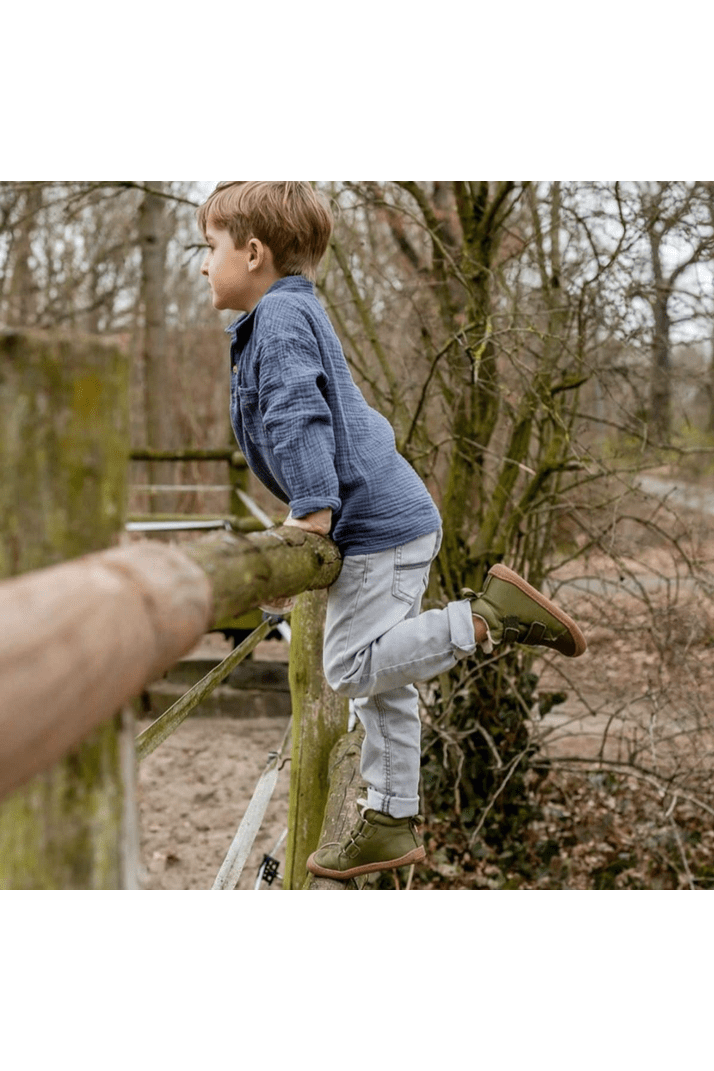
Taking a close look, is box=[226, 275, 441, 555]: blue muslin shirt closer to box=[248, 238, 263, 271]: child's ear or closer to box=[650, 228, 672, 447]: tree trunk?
box=[248, 238, 263, 271]: child's ear

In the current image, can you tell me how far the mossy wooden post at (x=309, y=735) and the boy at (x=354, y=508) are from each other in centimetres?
42

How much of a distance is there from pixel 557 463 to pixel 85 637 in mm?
2618

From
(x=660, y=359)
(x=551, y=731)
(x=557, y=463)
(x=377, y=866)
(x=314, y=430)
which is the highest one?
(x=660, y=359)

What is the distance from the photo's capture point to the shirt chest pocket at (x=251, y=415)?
1530mm

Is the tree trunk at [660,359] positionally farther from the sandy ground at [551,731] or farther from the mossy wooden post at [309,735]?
the mossy wooden post at [309,735]

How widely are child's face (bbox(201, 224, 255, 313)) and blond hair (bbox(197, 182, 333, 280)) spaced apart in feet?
0.05

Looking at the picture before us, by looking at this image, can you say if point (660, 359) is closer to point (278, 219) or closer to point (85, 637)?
point (278, 219)

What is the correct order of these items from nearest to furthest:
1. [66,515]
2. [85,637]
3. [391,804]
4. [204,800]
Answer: [85,637]
[66,515]
[391,804]
[204,800]

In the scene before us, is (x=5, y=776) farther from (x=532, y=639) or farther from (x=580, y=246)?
(x=580, y=246)

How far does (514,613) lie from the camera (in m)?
1.58

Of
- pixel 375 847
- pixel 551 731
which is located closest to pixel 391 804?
pixel 375 847

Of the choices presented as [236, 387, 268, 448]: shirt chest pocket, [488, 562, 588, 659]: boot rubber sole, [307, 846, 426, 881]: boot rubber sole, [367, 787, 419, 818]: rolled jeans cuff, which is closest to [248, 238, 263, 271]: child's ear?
[236, 387, 268, 448]: shirt chest pocket
